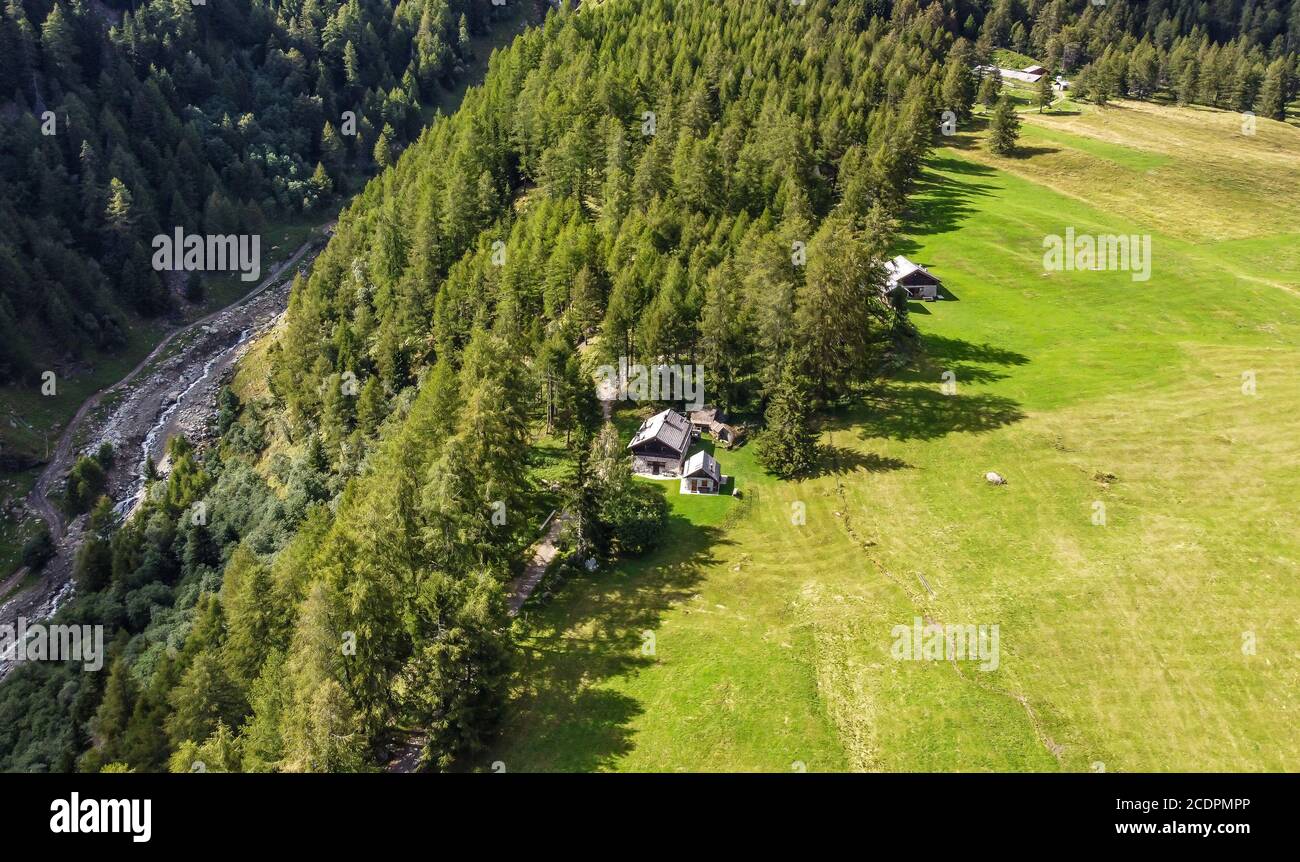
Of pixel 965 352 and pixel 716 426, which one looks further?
pixel 965 352

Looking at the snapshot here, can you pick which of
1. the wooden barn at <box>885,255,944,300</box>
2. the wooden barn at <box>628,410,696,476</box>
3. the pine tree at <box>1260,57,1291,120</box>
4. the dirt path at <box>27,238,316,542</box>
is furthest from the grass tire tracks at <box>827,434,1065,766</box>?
the pine tree at <box>1260,57,1291,120</box>

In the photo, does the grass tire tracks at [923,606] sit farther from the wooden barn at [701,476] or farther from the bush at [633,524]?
the bush at [633,524]

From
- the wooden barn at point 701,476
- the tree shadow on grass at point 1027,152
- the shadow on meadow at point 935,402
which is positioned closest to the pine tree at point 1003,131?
the tree shadow on grass at point 1027,152

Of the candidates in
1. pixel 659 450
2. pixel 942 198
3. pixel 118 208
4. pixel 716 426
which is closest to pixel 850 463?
pixel 716 426

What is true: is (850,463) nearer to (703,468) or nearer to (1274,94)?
(703,468)

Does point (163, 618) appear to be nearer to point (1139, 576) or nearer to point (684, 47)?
point (1139, 576)

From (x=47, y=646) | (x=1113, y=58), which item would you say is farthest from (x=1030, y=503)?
(x=1113, y=58)
